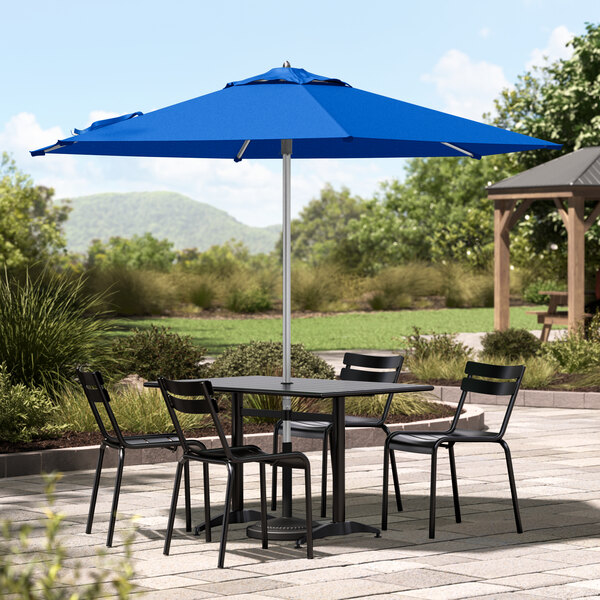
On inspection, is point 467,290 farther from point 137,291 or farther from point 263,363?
point 263,363

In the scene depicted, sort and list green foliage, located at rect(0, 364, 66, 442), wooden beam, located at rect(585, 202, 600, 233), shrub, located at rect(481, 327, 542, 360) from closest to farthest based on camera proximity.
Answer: green foliage, located at rect(0, 364, 66, 442)
shrub, located at rect(481, 327, 542, 360)
wooden beam, located at rect(585, 202, 600, 233)

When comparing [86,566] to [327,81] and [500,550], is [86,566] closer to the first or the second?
[500,550]

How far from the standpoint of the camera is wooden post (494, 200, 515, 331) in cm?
1802

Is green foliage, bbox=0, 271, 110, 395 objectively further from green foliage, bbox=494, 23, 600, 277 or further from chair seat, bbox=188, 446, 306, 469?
green foliage, bbox=494, 23, 600, 277

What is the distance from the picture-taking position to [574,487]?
771 cm

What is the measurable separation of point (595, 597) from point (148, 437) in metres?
2.83

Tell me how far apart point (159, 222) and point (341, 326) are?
454 feet

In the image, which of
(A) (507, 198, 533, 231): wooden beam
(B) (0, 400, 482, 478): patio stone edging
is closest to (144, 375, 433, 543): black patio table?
(B) (0, 400, 482, 478): patio stone edging

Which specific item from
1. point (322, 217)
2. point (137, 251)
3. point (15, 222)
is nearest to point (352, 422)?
point (15, 222)

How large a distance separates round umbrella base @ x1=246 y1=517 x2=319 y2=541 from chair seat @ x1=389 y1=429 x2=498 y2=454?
2.24 feet

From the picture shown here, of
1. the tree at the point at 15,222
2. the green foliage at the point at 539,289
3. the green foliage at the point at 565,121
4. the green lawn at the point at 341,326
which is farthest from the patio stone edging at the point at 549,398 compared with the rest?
the green foliage at the point at 539,289

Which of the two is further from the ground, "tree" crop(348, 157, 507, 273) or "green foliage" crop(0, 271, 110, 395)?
"tree" crop(348, 157, 507, 273)

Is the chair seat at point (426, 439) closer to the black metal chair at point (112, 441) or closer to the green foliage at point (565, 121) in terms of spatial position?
the black metal chair at point (112, 441)

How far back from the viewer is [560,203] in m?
18.7
